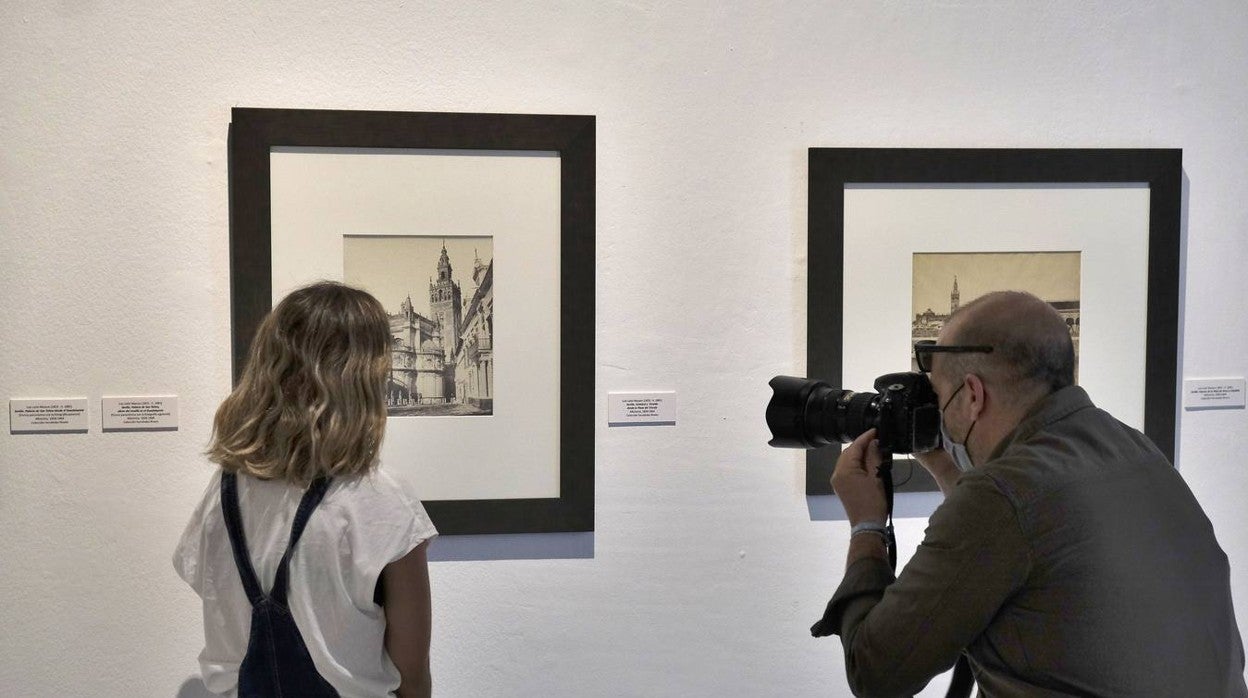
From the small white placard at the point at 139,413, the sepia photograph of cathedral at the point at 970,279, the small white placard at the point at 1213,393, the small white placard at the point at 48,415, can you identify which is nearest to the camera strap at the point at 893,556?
the sepia photograph of cathedral at the point at 970,279

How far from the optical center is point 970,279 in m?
2.38

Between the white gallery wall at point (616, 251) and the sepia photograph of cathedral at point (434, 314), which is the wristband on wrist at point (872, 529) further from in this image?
the sepia photograph of cathedral at point (434, 314)

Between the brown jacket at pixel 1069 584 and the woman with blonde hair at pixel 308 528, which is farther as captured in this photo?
the woman with blonde hair at pixel 308 528

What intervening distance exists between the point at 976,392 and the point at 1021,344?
3.9 inches

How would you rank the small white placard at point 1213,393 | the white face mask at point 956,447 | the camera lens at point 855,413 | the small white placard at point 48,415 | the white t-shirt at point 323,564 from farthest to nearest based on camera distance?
the small white placard at point 1213,393 → the small white placard at point 48,415 → the camera lens at point 855,413 → the white face mask at point 956,447 → the white t-shirt at point 323,564

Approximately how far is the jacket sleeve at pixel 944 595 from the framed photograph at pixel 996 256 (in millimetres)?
825

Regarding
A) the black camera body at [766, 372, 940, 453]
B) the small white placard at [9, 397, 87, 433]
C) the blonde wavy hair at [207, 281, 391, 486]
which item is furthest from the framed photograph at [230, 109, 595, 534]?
the blonde wavy hair at [207, 281, 391, 486]

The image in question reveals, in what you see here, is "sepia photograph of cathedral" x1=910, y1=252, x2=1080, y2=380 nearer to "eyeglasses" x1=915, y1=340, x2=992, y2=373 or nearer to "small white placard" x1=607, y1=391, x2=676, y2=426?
"small white placard" x1=607, y1=391, x2=676, y2=426

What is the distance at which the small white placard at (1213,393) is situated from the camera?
250 centimetres

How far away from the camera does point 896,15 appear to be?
7.73 feet

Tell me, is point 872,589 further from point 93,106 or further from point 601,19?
point 93,106

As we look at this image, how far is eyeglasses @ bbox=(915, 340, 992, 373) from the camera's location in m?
1.57

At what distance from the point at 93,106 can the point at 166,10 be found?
25cm

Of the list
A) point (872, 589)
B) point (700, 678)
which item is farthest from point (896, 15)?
point (700, 678)
